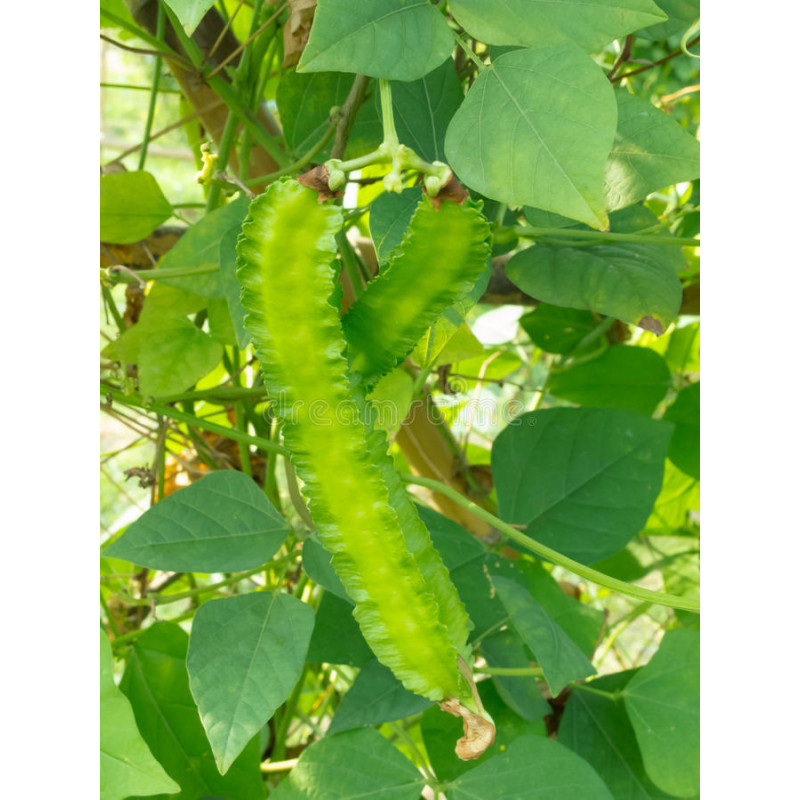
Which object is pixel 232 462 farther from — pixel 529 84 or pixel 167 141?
pixel 167 141

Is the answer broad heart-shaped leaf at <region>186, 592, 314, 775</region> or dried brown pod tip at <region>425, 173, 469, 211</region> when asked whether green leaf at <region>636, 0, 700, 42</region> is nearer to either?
dried brown pod tip at <region>425, 173, 469, 211</region>

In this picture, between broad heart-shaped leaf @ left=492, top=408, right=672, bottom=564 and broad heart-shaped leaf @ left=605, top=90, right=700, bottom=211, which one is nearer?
broad heart-shaped leaf @ left=605, top=90, right=700, bottom=211

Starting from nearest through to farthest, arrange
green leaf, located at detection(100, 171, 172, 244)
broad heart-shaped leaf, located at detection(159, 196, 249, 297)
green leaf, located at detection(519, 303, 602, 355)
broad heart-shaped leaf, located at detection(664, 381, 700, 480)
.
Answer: broad heart-shaped leaf, located at detection(159, 196, 249, 297), green leaf, located at detection(100, 171, 172, 244), broad heart-shaped leaf, located at detection(664, 381, 700, 480), green leaf, located at detection(519, 303, 602, 355)

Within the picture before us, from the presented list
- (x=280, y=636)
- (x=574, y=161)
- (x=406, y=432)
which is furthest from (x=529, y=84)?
(x=406, y=432)

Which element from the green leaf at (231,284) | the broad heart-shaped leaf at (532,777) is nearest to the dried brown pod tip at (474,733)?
the broad heart-shaped leaf at (532,777)

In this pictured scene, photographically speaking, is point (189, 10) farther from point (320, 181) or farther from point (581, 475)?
point (581, 475)

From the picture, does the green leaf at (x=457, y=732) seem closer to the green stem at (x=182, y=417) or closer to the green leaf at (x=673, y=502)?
the green stem at (x=182, y=417)

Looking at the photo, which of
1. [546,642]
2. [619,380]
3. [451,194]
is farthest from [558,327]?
[451,194]

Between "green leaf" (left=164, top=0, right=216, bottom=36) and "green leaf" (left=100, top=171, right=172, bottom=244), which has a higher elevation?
"green leaf" (left=164, top=0, right=216, bottom=36)

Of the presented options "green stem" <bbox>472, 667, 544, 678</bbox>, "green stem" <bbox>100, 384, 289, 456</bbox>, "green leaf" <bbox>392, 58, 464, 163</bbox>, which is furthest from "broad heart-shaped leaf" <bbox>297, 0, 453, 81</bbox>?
"green stem" <bbox>472, 667, 544, 678</bbox>
